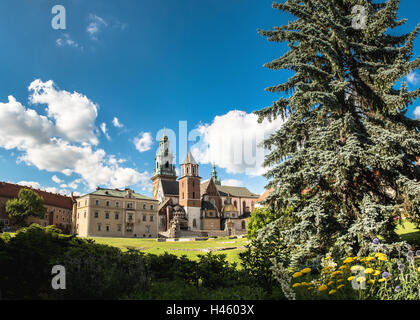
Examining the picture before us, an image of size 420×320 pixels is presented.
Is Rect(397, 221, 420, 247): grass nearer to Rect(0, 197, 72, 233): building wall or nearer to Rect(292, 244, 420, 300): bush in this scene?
Rect(292, 244, 420, 300): bush

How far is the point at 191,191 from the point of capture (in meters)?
70.7

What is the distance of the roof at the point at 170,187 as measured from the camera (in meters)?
81.4

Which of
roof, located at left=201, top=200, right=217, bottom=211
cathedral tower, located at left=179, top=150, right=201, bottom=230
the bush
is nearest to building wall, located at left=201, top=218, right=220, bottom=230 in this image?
cathedral tower, located at left=179, top=150, right=201, bottom=230

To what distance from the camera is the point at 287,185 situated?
9.62 metres

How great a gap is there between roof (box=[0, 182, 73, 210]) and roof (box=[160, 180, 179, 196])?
81.6ft

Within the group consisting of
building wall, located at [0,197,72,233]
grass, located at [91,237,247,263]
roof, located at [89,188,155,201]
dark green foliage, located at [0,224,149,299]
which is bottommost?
grass, located at [91,237,247,263]

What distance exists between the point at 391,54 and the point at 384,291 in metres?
9.16

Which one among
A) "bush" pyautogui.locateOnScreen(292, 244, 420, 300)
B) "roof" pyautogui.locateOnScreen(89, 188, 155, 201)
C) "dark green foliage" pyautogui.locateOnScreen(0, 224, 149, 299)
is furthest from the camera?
"roof" pyautogui.locateOnScreen(89, 188, 155, 201)

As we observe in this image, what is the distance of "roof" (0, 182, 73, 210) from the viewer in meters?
55.0

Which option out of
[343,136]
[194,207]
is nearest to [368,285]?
→ [343,136]

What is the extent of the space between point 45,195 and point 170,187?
1269 inches

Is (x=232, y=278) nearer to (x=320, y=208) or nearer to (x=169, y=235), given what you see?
(x=320, y=208)

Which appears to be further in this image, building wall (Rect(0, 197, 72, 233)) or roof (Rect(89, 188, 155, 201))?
roof (Rect(89, 188, 155, 201))
